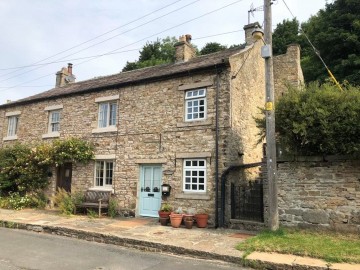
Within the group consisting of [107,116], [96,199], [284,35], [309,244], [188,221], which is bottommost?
[309,244]

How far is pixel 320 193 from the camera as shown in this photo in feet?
29.1

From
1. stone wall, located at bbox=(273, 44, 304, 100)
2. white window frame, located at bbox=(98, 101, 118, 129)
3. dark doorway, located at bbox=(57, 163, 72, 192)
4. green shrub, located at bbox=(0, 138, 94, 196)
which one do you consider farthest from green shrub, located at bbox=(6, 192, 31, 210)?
stone wall, located at bbox=(273, 44, 304, 100)

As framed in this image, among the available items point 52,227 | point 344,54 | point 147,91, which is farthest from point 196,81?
point 344,54

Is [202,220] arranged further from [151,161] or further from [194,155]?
[151,161]

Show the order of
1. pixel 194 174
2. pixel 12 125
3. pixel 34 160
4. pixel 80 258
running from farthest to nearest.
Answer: pixel 12 125 → pixel 34 160 → pixel 194 174 → pixel 80 258

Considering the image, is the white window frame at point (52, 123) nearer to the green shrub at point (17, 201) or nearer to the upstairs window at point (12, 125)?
the upstairs window at point (12, 125)

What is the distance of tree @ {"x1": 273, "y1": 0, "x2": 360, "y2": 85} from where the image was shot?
2156 cm

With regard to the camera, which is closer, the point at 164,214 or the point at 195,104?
the point at 164,214

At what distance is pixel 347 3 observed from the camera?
23.2 meters

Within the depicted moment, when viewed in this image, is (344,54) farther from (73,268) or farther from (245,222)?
(73,268)

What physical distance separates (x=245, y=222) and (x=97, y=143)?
813cm

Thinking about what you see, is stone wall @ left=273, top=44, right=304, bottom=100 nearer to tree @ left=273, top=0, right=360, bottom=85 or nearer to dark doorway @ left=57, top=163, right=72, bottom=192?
tree @ left=273, top=0, right=360, bottom=85

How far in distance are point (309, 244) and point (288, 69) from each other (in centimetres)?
1261

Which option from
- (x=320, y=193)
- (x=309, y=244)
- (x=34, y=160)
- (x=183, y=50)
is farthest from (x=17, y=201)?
(x=320, y=193)
